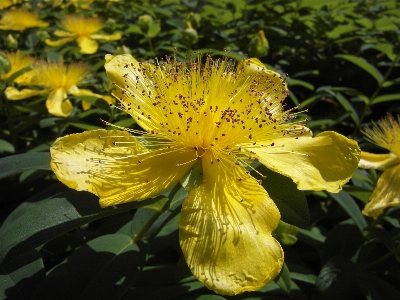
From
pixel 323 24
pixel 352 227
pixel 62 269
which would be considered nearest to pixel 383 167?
pixel 352 227

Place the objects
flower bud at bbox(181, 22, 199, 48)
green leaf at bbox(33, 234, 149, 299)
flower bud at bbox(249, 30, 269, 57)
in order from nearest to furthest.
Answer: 1. green leaf at bbox(33, 234, 149, 299)
2. flower bud at bbox(249, 30, 269, 57)
3. flower bud at bbox(181, 22, 199, 48)

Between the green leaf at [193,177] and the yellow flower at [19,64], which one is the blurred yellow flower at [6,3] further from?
the green leaf at [193,177]

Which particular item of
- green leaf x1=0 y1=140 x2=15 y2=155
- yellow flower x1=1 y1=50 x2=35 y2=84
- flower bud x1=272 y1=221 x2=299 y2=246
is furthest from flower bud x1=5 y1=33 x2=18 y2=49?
flower bud x1=272 y1=221 x2=299 y2=246

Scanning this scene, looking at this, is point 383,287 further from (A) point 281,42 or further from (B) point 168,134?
(A) point 281,42

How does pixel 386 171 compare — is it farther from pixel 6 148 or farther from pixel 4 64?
pixel 4 64

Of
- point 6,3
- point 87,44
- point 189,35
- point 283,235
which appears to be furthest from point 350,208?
point 6,3

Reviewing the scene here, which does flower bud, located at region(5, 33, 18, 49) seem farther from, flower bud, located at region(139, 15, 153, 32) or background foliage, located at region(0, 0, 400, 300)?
flower bud, located at region(139, 15, 153, 32)
